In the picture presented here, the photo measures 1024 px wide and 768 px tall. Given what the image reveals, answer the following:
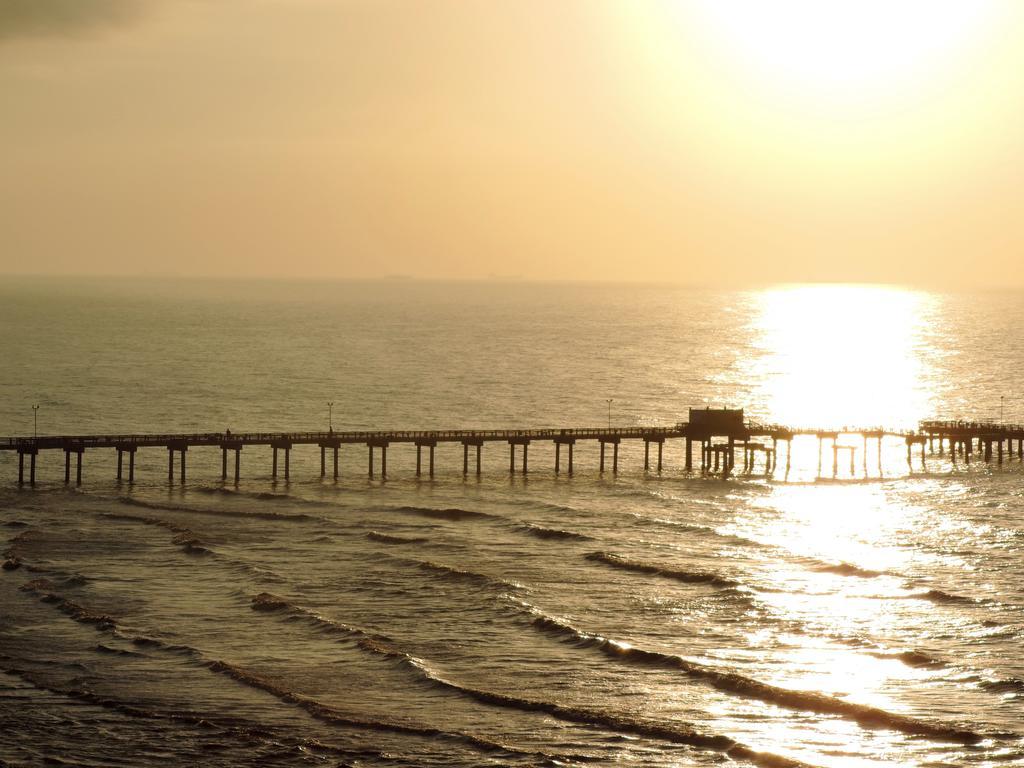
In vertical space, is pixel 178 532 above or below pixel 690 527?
below

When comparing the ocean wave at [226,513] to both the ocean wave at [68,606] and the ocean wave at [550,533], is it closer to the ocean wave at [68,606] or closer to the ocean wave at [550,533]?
the ocean wave at [550,533]

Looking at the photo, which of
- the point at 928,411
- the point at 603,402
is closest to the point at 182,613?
the point at 603,402

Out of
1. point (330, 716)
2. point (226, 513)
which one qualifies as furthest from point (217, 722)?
point (226, 513)

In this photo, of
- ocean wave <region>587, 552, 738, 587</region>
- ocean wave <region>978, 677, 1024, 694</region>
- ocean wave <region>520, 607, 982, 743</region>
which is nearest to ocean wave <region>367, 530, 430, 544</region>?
ocean wave <region>587, 552, 738, 587</region>

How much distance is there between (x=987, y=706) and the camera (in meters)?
52.6

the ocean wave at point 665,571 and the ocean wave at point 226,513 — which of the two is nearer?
the ocean wave at point 665,571

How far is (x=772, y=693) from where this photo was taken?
54000 millimetres

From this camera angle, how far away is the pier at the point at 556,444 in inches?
3895

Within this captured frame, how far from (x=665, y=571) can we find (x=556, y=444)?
35313 millimetres

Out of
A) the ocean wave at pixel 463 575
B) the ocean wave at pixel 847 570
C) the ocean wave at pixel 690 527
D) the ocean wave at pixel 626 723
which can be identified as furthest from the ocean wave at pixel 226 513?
the ocean wave at pixel 626 723

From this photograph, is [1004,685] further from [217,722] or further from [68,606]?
[68,606]

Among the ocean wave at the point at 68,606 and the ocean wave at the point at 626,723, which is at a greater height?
the ocean wave at the point at 68,606

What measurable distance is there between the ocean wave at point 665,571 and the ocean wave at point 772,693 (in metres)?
10.8

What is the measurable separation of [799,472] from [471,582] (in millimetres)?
45331
